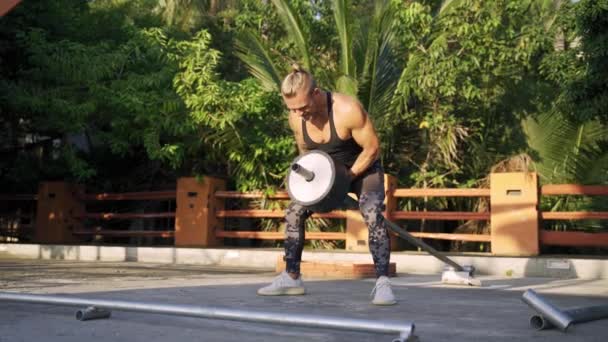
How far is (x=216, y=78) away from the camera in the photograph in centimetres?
1237

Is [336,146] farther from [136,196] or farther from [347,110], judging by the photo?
[136,196]

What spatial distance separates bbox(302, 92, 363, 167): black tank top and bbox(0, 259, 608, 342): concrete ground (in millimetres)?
948

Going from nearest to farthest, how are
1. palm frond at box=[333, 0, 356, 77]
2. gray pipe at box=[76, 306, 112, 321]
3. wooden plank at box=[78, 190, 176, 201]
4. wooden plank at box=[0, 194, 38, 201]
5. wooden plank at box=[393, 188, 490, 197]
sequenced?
gray pipe at box=[76, 306, 112, 321], wooden plank at box=[393, 188, 490, 197], palm frond at box=[333, 0, 356, 77], wooden plank at box=[78, 190, 176, 201], wooden plank at box=[0, 194, 38, 201]

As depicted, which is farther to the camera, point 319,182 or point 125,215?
point 125,215

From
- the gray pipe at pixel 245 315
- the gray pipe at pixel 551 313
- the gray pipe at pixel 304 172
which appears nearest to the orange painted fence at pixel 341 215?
the gray pipe at pixel 304 172

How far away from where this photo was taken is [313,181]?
4.48 m

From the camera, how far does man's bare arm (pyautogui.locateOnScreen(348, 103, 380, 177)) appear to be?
467 cm

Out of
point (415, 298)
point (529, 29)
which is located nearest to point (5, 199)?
point (529, 29)

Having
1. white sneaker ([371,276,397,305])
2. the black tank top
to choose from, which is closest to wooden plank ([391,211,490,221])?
the black tank top

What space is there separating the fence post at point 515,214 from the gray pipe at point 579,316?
6.63 metres

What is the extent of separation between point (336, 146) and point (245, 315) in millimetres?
1951

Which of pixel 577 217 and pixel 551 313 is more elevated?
pixel 577 217

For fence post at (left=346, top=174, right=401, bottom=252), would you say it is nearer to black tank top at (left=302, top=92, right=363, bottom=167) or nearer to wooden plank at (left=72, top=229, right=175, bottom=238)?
wooden plank at (left=72, top=229, right=175, bottom=238)

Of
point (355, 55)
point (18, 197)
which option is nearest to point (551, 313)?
point (355, 55)
